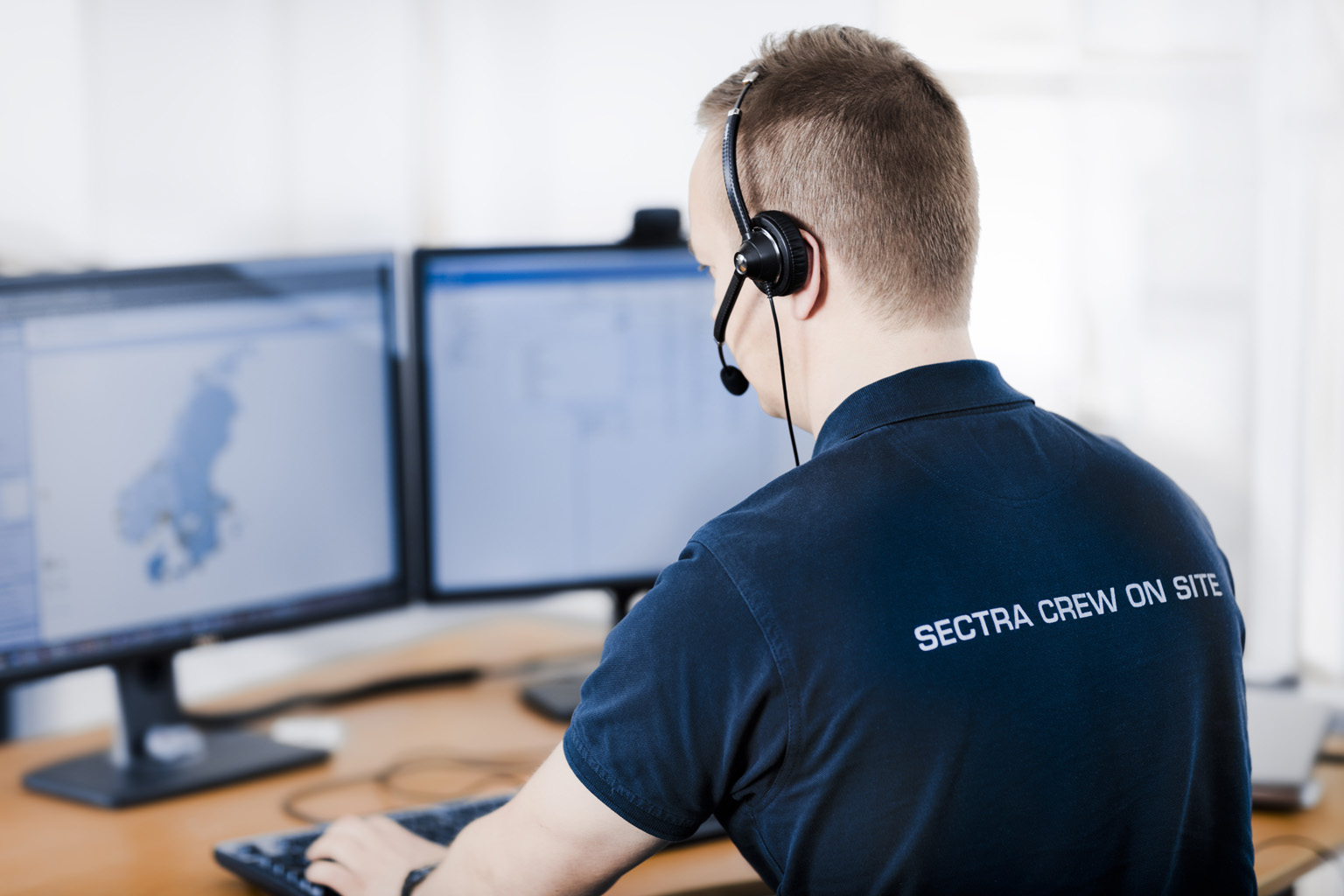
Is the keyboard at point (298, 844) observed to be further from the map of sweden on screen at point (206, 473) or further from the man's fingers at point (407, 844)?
the map of sweden on screen at point (206, 473)

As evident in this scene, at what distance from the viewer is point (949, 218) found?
32.3 inches

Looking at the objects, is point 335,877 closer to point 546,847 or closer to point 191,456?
point 546,847

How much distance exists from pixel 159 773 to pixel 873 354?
0.86 m

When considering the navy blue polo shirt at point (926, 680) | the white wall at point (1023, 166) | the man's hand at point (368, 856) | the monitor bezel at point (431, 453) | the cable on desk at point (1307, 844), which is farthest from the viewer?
the white wall at point (1023, 166)

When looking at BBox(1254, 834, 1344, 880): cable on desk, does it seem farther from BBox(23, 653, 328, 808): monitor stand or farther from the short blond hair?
BBox(23, 653, 328, 808): monitor stand

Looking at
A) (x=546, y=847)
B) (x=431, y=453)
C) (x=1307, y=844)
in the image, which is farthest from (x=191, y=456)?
(x=1307, y=844)

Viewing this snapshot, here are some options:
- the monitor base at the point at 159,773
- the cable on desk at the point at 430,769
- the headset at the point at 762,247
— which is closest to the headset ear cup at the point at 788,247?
the headset at the point at 762,247

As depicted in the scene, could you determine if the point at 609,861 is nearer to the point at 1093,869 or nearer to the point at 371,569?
the point at 1093,869

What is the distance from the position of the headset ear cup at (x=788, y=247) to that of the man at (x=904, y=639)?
→ 13mm

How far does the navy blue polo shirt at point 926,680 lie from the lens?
0.67 m

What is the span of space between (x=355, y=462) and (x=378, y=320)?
160 millimetres

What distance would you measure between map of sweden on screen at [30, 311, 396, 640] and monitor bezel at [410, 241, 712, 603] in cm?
4

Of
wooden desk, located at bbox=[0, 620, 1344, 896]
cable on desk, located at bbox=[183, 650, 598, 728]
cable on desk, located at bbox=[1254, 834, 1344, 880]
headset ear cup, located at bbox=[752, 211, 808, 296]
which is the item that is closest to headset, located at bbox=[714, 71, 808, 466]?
headset ear cup, located at bbox=[752, 211, 808, 296]

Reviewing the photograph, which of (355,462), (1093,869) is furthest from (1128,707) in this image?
(355,462)
